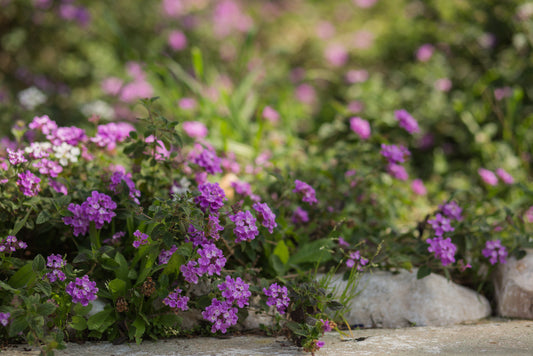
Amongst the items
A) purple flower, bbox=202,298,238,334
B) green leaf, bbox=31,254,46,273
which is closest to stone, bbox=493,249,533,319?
purple flower, bbox=202,298,238,334

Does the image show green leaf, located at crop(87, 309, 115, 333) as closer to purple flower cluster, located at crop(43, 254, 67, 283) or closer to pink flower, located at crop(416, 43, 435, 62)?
purple flower cluster, located at crop(43, 254, 67, 283)

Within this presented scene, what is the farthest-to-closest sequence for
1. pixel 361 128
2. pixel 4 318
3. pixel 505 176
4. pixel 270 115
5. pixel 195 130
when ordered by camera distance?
pixel 270 115
pixel 195 130
pixel 505 176
pixel 361 128
pixel 4 318

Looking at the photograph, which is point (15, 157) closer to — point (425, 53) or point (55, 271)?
point (55, 271)

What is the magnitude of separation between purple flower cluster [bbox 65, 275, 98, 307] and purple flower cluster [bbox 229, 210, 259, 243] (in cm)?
51

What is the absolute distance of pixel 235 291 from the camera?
1735 mm

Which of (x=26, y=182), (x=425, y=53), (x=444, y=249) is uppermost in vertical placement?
(x=425, y=53)

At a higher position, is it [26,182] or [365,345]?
[26,182]

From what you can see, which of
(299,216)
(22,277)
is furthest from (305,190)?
(22,277)

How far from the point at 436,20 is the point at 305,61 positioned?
1.57m

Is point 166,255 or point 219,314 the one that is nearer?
point 219,314

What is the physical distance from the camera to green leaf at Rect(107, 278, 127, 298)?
1776 millimetres

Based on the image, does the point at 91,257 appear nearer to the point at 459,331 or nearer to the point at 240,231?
the point at 240,231

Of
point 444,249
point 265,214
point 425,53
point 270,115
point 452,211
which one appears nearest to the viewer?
point 265,214

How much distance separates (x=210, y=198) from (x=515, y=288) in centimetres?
143
